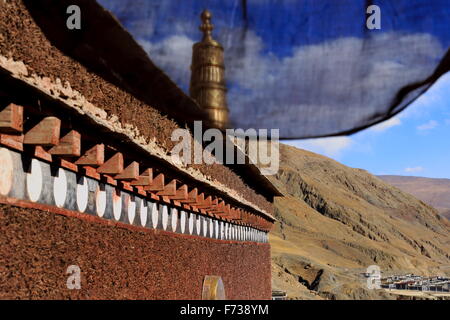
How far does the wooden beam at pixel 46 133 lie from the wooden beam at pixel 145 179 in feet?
7.88

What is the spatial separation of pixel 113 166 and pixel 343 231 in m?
72.6

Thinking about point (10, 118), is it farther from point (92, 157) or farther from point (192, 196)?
point (192, 196)

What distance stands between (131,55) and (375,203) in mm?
105280

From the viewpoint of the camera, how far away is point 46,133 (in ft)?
12.9

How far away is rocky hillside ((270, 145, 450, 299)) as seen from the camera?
44.5 m

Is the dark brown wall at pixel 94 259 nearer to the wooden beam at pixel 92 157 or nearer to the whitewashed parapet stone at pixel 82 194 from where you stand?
the whitewashed parapet stone at pixel 82 194

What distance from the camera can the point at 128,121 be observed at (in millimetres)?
6266

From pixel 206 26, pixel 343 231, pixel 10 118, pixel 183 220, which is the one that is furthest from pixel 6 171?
pixel 343 231

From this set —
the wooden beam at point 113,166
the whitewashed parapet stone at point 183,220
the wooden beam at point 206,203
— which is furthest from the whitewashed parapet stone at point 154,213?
A: the wooden beam at point 113,166

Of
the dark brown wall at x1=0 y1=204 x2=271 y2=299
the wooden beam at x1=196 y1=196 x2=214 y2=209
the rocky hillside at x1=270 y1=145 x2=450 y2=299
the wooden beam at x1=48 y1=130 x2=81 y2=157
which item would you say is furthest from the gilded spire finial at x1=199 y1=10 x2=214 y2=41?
the rocky hillside at x1=270 y1=145 x2=450 y2=299

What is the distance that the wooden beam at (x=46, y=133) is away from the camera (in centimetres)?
393

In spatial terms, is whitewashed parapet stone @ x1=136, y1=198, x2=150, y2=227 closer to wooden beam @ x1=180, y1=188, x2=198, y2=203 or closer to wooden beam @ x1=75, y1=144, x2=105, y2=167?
wooden beam @ x1=180, y1=188, x2=198, y2=203
